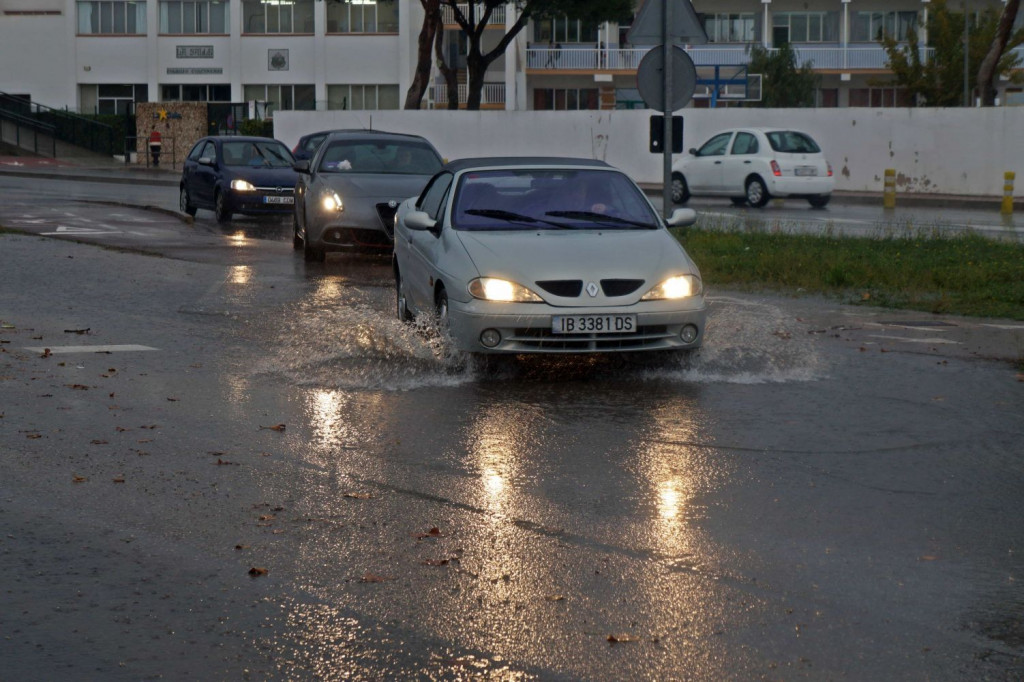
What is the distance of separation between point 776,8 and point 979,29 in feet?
42.5

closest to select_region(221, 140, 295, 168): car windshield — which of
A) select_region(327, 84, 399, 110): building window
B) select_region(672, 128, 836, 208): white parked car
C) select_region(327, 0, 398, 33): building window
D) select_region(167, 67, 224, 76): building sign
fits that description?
select_region(672, 128, 836, 208): white parked car

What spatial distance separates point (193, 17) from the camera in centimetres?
6812

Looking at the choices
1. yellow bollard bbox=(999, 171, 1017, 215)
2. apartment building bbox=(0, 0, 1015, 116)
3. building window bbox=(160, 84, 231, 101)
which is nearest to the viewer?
yellow bollard bbox=(999, 171, 1017, 215)

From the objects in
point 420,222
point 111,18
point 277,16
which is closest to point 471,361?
point 420,222

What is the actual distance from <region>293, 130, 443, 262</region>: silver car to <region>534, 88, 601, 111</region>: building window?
51168 millimetres

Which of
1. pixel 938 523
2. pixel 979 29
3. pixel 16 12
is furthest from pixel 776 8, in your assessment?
pixel 938 523

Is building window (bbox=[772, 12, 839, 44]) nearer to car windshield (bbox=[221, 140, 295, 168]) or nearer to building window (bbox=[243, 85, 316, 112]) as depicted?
building window (bbox=[243, 85, 316, 112])

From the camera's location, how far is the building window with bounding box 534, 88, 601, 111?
69.1 metres

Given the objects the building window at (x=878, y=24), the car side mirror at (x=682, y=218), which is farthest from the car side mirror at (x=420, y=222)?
the building window at (x=878, y=24)

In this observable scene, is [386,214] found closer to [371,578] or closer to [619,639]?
[371,578]

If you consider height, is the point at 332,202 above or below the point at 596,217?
above

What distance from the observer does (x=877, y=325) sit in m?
12.2

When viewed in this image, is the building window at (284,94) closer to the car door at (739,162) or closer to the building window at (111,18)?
the building window at (111,18)

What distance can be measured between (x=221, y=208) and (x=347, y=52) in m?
43.7
